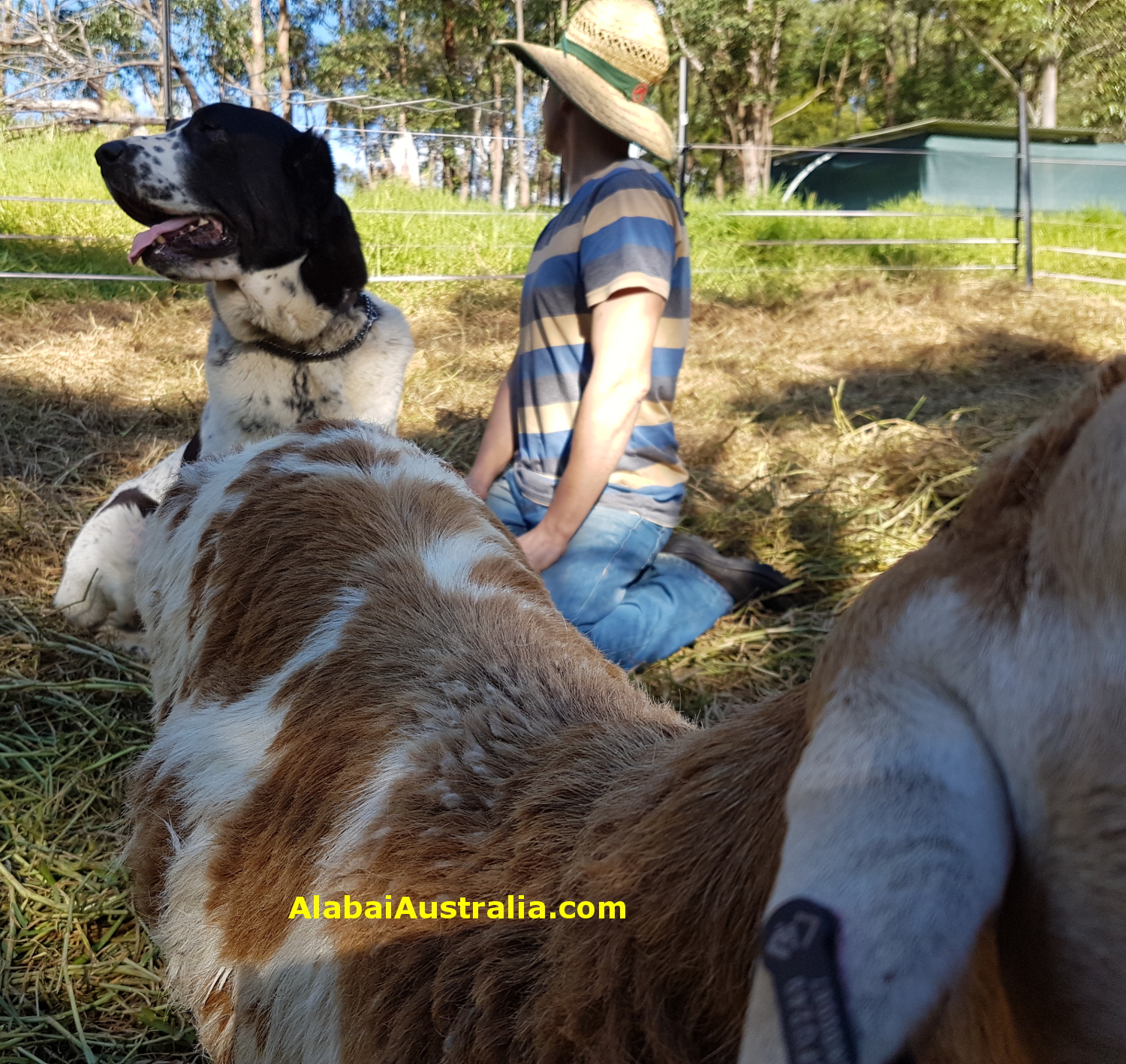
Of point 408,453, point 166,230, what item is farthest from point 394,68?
point 408,453

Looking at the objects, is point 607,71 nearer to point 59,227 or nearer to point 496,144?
point 59,227

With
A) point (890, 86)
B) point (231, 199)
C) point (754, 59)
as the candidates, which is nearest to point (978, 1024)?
point (231, 199)

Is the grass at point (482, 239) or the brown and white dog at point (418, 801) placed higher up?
the grass at point (482, 239)

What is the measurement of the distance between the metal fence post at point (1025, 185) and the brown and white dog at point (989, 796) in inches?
387

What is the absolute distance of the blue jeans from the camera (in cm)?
265

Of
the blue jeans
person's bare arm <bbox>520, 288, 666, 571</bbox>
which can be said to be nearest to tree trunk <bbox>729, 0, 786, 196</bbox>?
the blue jeans

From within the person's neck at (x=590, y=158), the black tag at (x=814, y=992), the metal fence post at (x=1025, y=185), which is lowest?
the black tag at (x=814, y=992)

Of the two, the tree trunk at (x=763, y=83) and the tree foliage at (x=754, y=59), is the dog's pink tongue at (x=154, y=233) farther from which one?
the tree trunk at (x=763, y=83)

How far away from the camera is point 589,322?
271cm

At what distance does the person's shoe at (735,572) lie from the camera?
3023 millimetres

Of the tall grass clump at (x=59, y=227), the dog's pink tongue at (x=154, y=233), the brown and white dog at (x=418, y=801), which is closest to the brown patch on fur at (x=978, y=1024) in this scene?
the brown and white dog at (x=418, y=801)

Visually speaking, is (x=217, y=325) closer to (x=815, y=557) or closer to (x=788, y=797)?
(x=815, y=557)

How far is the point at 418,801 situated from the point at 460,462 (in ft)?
11.5

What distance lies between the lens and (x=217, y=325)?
350 centimetres
